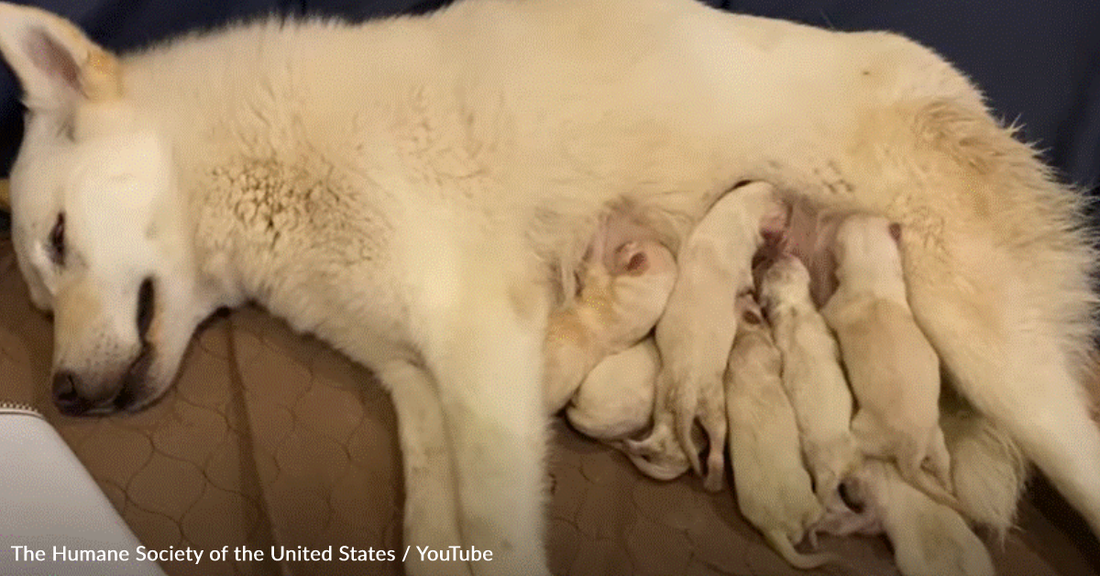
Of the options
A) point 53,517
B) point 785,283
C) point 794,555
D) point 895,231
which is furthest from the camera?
point 785,283

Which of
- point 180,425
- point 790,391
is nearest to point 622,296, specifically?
point 790,391

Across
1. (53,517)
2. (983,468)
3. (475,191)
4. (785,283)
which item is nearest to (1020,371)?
(983,468)

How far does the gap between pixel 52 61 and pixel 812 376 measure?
1.60 m

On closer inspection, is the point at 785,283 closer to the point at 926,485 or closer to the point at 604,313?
the point at 604,313

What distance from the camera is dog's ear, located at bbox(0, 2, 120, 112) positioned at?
177 centimetres

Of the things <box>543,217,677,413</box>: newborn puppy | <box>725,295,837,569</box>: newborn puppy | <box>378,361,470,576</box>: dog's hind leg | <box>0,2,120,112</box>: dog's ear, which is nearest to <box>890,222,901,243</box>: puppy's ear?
<box>725,295,837,569</box>: newborn puppy

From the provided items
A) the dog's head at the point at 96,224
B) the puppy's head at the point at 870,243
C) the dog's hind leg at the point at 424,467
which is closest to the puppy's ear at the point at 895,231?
the puppy's head at the point at 870,243

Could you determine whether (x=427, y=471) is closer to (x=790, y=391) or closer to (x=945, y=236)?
(x=790, y=391)

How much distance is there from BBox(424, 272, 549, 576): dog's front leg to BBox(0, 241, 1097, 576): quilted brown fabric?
12 cm

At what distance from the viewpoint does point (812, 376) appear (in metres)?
1.88

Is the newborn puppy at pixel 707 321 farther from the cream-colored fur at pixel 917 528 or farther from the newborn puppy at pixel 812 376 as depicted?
the cream-colored fur at pixel 917 528

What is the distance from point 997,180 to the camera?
1.94 metres

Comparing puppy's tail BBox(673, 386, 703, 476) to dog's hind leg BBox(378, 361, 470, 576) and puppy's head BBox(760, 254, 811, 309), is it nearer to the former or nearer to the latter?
puppy's head BBox(760, 254, 811, 309)

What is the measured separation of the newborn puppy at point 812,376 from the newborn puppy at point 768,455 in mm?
24
